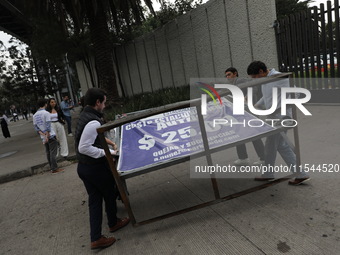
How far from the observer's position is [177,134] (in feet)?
12.1

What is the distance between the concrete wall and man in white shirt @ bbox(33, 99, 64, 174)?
21.2 feet

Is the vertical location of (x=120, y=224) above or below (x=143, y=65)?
below

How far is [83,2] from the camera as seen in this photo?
399 inches

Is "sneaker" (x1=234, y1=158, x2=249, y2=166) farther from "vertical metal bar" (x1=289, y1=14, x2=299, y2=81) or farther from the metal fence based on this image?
"vertical metal bar" (x1=289, y1=14, x2=299, y2=81)

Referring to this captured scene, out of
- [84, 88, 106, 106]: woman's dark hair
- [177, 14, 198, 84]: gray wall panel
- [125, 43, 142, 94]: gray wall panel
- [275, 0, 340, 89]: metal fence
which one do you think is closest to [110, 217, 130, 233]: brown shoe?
[84, 88, 106, 106]: woman's dark hair

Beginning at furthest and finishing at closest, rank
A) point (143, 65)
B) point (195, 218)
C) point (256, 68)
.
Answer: point (143, 65), point (256, 68), point (195, 218)

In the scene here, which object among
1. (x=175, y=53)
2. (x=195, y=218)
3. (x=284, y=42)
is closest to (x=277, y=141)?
(x=195, y=218)

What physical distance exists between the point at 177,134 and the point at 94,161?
111cm

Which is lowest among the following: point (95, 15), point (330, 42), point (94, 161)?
point (94, 161)

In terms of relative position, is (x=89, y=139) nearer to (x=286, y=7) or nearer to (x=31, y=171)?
(x=31, y=171)

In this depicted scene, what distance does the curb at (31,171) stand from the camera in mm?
6723

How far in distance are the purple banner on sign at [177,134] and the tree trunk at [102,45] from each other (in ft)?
24.5

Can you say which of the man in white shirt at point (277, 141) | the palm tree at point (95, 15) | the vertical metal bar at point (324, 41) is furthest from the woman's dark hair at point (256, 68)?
the palm tree at point (95, 15)

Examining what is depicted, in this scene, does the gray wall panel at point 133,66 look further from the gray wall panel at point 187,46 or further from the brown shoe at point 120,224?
the brown shoe at point 120,224
